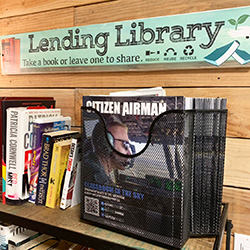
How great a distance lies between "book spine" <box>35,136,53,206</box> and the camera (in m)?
0.84

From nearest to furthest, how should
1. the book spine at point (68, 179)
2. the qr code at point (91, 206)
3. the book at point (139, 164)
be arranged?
1. the book at point (139, 164)
2. the qr code at point (91, 206)
3. the book spine at point (68, 179)

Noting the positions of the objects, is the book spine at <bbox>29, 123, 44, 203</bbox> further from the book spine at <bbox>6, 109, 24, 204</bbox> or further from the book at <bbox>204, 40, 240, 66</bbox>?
the book at <bbox>204, 40, 240, 66</bbox>

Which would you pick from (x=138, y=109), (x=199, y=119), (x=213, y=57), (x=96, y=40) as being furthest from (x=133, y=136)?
(x=96, y=40)

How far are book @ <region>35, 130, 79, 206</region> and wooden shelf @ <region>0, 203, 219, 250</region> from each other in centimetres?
4

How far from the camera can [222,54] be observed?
84cm

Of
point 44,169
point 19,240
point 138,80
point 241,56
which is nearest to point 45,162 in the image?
point 44,169

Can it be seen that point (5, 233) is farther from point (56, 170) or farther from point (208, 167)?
point (208, 167)

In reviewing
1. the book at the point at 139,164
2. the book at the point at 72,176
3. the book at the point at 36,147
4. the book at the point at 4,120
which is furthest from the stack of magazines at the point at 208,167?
the book at the point at 4,120

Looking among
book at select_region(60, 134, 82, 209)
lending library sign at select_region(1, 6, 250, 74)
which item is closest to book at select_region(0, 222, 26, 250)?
book at select_region(60, 134, 82, 209)

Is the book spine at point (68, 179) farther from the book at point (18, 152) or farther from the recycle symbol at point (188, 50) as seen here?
the recycle symbol at point (188, 50)

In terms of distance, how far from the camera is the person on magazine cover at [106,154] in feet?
2.17

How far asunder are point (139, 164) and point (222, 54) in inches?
18.1

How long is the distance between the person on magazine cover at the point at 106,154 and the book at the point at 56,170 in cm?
14

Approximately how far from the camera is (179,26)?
880mm
